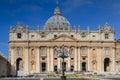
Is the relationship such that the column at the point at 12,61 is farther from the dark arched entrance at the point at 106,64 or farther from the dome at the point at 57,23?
the dark arched entrance at the point at 106,64

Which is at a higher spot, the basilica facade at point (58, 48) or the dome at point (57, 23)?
the dome at point (57, 23)

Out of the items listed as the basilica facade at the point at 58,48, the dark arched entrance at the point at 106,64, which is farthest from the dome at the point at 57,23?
the dark arched entrance at the point at 106,64

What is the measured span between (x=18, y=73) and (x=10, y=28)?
15.4 m

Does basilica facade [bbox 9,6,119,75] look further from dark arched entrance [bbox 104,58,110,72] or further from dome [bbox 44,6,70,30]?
dome [bbox 44,6,70,30]

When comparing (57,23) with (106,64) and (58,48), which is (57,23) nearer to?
(58,48)

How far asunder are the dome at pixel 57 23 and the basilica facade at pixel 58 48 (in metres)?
12.6

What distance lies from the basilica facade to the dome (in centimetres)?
1257

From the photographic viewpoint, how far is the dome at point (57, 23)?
129875 millimetres

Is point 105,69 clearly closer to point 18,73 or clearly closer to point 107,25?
point 107,25

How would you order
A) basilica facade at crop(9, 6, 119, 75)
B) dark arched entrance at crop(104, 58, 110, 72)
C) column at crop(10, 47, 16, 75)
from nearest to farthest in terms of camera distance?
column at crop(10, 47, 16, 75) < basilica facade at crop(9, 6, 119, 75) < dark arched entrance at crop(104, 58, 110, 72)

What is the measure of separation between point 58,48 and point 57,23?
60.4 feet

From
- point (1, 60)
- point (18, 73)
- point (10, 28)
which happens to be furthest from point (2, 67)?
point (10, 28)

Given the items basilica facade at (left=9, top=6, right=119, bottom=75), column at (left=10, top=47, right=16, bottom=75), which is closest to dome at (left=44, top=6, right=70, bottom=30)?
basilica facade at (left=9, top=6, right=119, bottom=75)

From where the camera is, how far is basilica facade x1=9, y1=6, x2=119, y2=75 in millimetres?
114875
